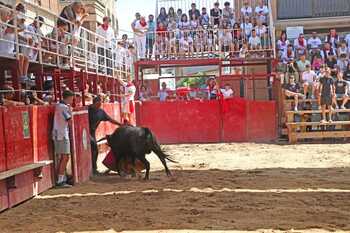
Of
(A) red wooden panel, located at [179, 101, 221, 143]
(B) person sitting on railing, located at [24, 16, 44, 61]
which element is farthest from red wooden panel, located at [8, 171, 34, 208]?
(A) red wooden panel, located at [179, 101, 221, 143]

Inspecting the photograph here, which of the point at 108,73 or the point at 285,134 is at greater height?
the point at 108,73

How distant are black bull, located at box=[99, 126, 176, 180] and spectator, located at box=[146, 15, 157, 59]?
10837 mm

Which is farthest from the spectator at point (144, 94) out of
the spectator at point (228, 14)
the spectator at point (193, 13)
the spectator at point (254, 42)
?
the spectator at point (254, 42)

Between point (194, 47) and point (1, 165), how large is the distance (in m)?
13.9

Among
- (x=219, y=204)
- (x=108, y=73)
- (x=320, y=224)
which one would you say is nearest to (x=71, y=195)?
(x=219, y=204)

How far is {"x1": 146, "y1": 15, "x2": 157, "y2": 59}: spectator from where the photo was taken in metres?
21.4

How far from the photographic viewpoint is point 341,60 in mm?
19922

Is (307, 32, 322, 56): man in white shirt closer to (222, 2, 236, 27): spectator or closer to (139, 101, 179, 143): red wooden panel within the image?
(222, 2, 236, 27): spectator

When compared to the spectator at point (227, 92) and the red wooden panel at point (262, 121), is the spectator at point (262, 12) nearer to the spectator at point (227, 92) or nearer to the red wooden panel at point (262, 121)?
the spectator at point (227, 92)

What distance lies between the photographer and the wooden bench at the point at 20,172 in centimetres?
769

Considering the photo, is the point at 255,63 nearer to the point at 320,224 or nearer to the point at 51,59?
the point at 51,59

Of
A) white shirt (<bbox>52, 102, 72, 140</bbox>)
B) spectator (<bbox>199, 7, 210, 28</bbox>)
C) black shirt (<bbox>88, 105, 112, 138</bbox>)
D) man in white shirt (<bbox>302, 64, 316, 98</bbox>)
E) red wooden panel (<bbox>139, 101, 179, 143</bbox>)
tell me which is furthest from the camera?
spectator (<bbox>199, 7, 210, 28</bbox>)

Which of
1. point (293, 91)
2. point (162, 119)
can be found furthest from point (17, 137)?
point (293, 91)

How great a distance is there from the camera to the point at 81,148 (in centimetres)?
1058
